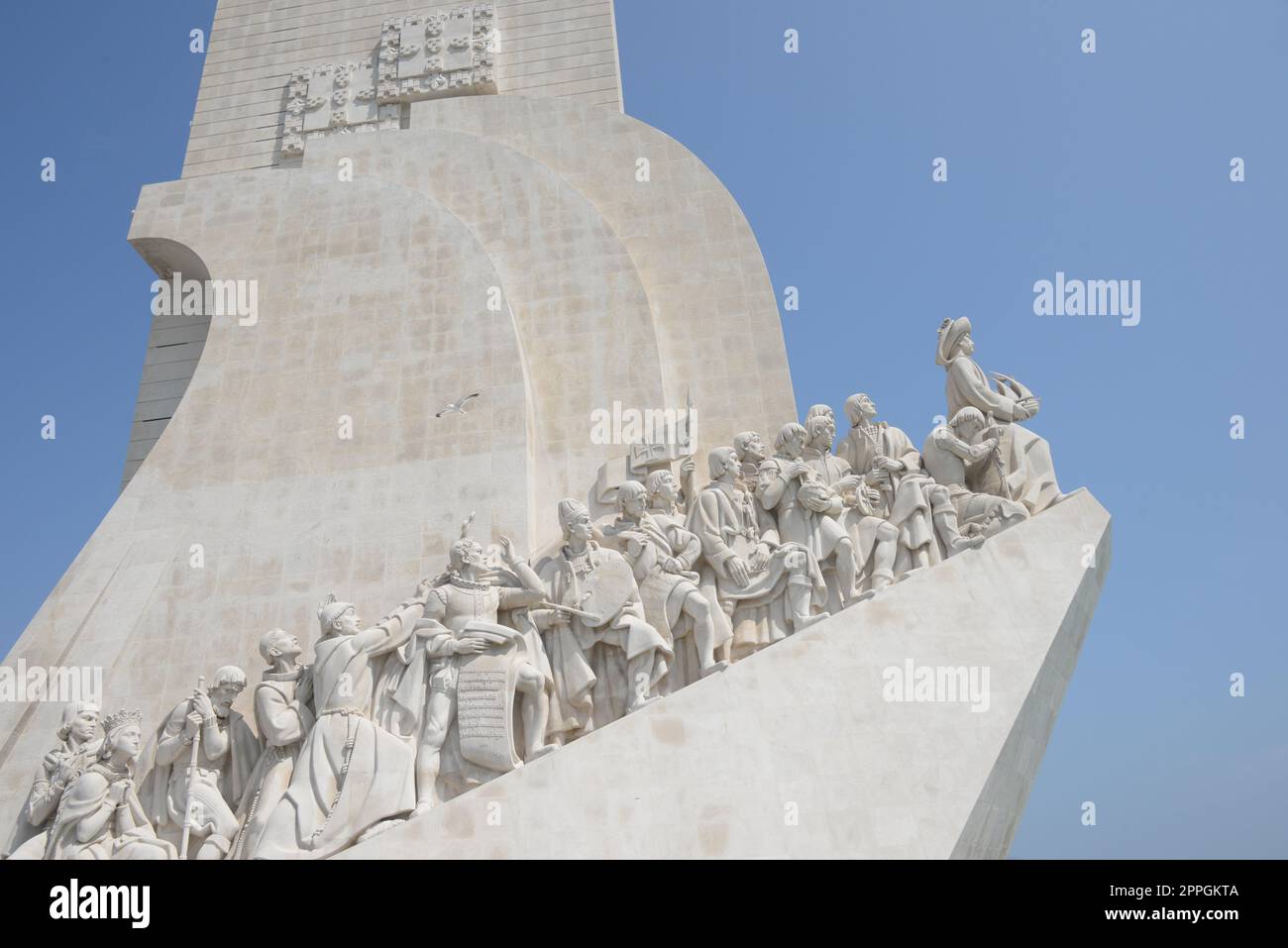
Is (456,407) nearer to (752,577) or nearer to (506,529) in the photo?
(506,529)

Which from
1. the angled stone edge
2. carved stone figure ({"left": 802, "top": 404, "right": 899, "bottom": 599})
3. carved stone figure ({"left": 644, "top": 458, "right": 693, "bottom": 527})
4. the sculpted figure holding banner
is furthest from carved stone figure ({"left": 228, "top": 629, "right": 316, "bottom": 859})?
carved stone figure ({"left": 802, "top": 404, "right": 899, "bottom": 599})

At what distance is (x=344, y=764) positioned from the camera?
7.24 m

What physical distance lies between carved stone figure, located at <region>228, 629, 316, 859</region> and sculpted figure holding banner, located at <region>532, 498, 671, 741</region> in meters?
1.70

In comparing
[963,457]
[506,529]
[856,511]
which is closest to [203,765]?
[506,529]

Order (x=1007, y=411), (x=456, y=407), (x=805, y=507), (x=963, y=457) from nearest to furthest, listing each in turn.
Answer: (x=805, y=507)
(x=963, y=457)
(x=1007, y=411)
(x=456, y=407)

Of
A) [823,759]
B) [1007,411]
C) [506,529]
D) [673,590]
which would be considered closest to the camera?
[823,759]

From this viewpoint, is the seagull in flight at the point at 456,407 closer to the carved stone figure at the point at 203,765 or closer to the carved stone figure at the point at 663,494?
the carved stone figure at the point at 663,494

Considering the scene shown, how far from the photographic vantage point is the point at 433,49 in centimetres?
1252

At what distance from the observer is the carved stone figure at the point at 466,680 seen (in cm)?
732

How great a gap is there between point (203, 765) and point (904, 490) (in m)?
5.15

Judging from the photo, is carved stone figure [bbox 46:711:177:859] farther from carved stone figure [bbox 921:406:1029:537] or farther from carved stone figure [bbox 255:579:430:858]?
carved stone figure [bbox 921:406:1029:537]

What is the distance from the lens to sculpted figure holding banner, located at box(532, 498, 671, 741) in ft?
24.8

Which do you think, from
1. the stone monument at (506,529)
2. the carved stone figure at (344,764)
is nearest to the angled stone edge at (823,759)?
the stone monument at (506,529)
